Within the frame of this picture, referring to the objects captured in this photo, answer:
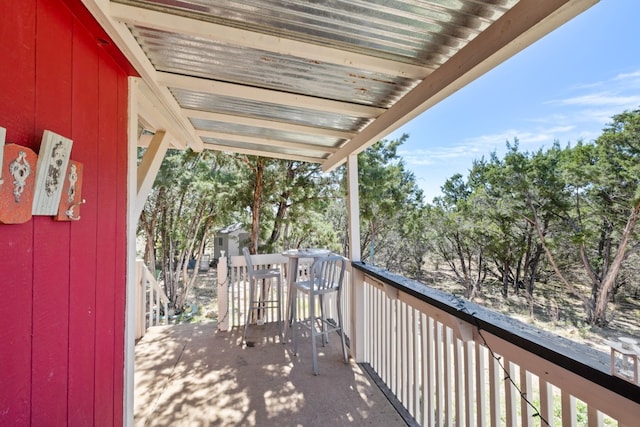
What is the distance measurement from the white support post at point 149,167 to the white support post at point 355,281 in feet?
5.88

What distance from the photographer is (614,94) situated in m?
5.11

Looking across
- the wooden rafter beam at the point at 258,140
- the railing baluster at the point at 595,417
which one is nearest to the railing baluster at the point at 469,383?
the railing baluster at the point at 595,417

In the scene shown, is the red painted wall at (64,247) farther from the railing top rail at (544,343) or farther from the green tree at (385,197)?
the green tree at (385,197)

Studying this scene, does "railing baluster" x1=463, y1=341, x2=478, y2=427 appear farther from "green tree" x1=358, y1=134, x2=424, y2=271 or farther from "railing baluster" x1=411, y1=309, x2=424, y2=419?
"green tree" x1=358, y1=134, x2=424, y2=271

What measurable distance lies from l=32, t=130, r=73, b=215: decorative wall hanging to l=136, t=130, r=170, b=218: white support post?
789 mm

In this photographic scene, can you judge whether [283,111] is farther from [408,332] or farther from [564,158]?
[564,158]

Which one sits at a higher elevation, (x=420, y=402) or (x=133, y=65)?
(x=133, y=65)

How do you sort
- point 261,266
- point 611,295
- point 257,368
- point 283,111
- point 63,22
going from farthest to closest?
1. point 611,295
2. point 261,266
3. point 257,368
4. point 283,111
5. point 63,22

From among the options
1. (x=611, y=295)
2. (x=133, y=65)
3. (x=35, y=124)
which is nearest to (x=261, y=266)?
(x=133, y=65)

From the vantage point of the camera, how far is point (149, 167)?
202cm

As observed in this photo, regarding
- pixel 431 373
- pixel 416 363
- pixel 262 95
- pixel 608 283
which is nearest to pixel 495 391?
pixel 431 373

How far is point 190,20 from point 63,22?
493 millimetres

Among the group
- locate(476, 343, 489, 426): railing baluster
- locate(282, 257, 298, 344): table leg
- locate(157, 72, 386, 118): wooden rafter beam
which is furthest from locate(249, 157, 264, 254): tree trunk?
locate(476, 343, 489, 426): railing baluster

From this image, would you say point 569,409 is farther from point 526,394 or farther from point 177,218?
point 177,218
